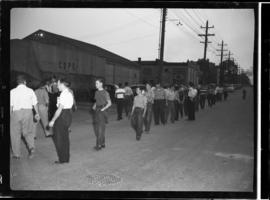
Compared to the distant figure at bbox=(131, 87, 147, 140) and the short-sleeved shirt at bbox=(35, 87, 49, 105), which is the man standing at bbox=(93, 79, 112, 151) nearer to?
the distant figure at bbox=(131, 87, 147, 140)

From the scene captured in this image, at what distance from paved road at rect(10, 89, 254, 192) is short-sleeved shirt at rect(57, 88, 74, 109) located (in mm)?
470

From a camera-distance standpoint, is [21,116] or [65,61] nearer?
[21,116]

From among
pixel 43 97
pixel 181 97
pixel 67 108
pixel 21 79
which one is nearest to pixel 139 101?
pixel 181 97

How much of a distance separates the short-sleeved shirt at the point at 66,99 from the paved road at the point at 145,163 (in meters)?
0.47

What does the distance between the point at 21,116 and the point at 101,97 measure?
5.62 feet

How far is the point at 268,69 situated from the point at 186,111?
4.55 metres

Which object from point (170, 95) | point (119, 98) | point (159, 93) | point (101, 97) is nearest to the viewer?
point (101, 97)

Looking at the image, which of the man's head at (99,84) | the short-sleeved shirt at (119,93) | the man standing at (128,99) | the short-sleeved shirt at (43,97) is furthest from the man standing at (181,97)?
the short-sleeved shirt at (43,97)

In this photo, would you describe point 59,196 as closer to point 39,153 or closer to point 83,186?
point 83,186

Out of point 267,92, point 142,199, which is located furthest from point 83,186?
point 267,92

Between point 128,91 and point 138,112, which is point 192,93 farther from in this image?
point 128,91

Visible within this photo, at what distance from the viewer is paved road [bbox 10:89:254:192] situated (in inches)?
234

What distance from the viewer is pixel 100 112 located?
288 inches

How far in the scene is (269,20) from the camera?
5590 mm
